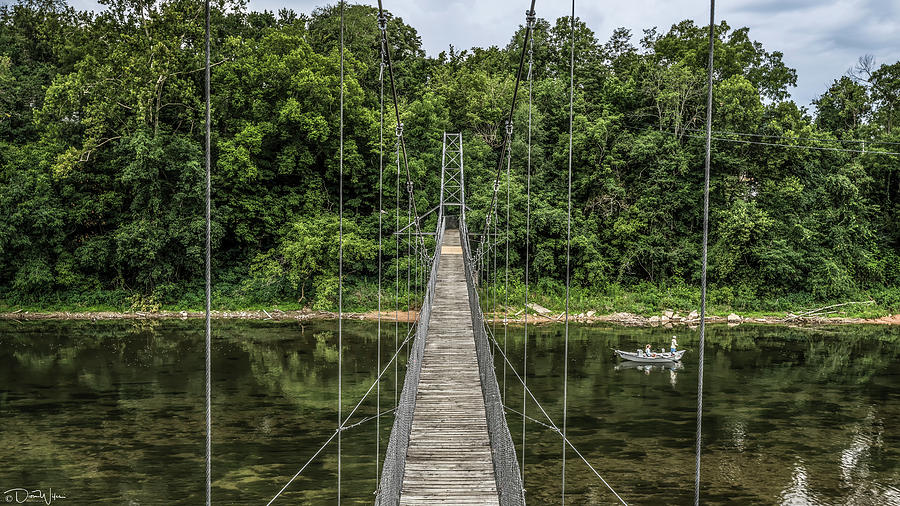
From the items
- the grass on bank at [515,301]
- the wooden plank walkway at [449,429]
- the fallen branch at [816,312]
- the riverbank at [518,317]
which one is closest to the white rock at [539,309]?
the riverbank at [518,317]

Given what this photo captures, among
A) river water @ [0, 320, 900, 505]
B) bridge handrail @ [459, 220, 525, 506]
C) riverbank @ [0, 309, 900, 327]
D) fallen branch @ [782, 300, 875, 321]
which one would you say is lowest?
river water @ [0, 320, 900, 505]

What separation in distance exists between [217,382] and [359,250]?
9185mm

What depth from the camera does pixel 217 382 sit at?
13492 millimetres

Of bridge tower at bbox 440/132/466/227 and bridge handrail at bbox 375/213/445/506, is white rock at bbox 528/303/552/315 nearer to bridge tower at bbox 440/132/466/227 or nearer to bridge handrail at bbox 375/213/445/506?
bridge tower at bbox 440/132/466/227

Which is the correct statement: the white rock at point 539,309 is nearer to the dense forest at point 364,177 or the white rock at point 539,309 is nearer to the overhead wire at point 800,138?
the dense forest at point 364,177

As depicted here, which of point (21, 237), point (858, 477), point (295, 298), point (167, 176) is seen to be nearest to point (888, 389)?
point (858, 477)

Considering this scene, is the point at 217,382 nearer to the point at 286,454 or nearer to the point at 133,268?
the point at 286,454

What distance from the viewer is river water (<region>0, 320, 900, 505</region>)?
339 inches

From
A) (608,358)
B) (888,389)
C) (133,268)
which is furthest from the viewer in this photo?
(133,268)

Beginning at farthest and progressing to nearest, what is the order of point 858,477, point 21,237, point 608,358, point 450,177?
point 450,177
point 21,237
point 608,358
point 858,477

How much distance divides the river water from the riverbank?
237cm

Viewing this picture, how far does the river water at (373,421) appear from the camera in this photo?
8.60 metres

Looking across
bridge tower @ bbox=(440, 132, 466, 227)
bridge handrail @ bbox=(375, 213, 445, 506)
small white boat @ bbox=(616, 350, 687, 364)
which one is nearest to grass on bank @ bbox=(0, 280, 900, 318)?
bridge tower @ bbox=(440, 132, 466, 227)

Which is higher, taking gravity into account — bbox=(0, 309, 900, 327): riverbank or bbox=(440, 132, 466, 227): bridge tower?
bbox=(440, 132, 466, 227): bridge tower
